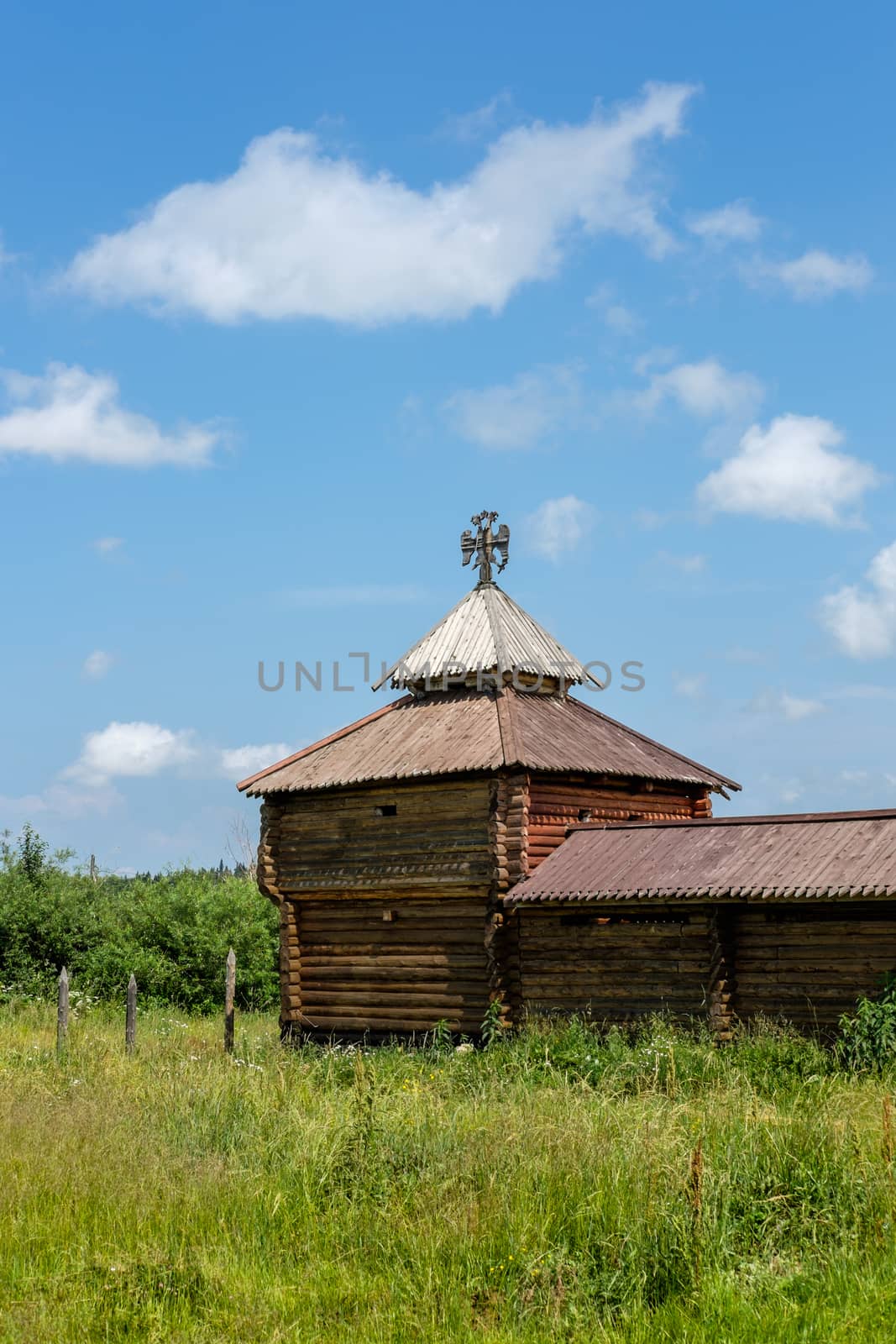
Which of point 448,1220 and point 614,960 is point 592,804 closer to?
point 614,960

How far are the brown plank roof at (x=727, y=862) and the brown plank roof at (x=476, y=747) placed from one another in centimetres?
166

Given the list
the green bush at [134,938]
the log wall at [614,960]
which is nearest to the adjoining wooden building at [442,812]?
the log wall at [614,960]

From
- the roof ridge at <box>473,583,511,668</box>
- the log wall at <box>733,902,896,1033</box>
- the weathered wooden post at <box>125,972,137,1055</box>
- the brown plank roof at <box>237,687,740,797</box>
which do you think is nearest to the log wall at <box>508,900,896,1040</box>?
the log wall at <box>733,902,896,1033</box>

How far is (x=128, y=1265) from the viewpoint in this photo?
25.9ft

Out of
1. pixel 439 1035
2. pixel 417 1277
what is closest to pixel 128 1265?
pixel 417 1277

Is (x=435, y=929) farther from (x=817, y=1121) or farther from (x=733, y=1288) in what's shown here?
(x=733, y=1288)

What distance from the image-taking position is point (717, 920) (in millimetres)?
16625

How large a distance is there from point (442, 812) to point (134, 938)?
12.8 metres

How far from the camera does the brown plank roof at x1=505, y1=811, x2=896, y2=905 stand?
51.7ft

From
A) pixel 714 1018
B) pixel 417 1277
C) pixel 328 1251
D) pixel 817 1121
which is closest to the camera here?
pixel 417 1277

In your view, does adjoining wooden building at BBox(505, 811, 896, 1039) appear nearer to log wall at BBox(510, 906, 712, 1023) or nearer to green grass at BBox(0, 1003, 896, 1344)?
log wall at BBox(510, 906, 712, 1023)

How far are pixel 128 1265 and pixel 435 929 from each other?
1251cm

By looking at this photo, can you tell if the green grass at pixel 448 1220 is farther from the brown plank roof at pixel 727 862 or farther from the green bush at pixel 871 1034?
the brown plank roof at pixel 727 862

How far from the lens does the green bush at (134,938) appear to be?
95.8ft
